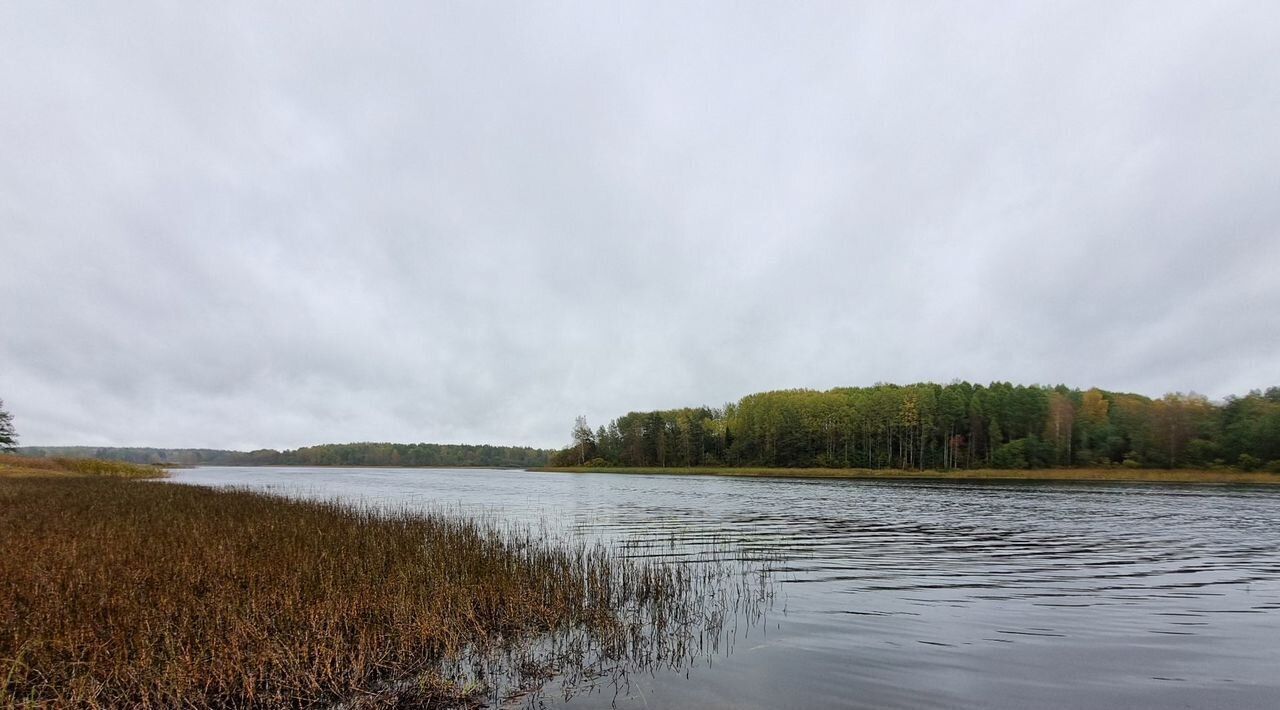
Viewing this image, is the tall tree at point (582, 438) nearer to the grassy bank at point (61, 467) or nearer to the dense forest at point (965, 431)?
the dense forest at point (965, 431)

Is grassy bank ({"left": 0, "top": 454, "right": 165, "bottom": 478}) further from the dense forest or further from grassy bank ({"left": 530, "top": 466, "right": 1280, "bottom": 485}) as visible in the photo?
the dense forest

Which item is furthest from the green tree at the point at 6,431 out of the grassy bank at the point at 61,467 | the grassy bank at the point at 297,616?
the grassy bank at the point at 297,616

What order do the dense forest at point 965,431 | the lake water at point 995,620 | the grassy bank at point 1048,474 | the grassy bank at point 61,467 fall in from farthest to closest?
the dense forest at point 965,431 → the grassy bank at point 1048,474 → the grassy bank at point 61,467 → the lake water at point 995,620

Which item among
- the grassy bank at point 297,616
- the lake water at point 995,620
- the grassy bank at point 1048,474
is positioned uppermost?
the grassy bank at point 297,616

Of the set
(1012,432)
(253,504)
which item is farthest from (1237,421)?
(253,504)

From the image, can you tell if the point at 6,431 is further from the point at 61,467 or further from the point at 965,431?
the point at 965,431

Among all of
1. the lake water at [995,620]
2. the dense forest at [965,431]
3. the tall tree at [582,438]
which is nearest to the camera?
the lake water at [995,620]

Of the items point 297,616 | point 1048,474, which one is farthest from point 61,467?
point 1048,474

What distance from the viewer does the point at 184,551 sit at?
1402 centimetres

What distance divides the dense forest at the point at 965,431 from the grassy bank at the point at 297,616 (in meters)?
112

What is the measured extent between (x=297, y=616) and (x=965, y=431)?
427 feet

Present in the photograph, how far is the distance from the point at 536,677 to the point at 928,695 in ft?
18.0

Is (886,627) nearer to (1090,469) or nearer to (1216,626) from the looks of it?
(1216,626)

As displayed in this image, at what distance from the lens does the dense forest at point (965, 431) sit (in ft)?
298
